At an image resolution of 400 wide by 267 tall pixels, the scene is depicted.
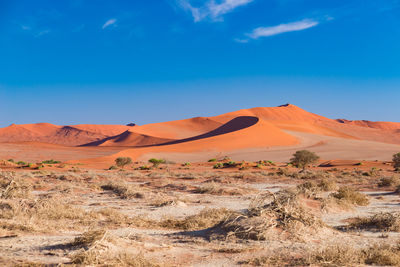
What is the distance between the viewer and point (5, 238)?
27.7ft

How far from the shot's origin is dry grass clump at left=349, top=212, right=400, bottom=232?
31.6 feet

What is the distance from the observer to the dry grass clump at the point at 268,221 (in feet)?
26.5

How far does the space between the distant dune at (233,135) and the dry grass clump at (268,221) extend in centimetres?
4282

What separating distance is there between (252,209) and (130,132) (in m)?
121

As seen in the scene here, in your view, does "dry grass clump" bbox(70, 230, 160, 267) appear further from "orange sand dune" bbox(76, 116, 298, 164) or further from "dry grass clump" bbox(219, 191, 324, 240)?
"orange sand dune" bbox(76, 116, 298, 164)

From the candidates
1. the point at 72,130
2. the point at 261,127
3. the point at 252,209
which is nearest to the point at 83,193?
the point at 252,209

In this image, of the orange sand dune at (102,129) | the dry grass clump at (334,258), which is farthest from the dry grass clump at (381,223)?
the orange sand dune at (102,129)

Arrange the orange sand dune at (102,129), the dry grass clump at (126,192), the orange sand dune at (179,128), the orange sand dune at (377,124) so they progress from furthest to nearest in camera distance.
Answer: the orange sand dune at (377,124) → the orange sand dune at (102,129) → the orange sand dune at (179,128) → the dry grass clump at (126,192)

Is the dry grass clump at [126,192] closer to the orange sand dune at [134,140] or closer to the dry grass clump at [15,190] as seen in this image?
the dry grass clump at [15,190]

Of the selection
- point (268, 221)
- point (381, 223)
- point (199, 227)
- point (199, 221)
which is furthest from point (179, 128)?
point (268, 221)

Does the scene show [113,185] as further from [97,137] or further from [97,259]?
[97,137]

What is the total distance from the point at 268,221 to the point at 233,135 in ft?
236

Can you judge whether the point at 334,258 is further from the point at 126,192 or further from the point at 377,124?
the point at 377,124

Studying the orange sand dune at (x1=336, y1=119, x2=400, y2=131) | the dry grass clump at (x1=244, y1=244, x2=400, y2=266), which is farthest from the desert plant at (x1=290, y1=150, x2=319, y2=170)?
the orange sand dune at (x1=336, y1=119, x2=400, y2=131)
